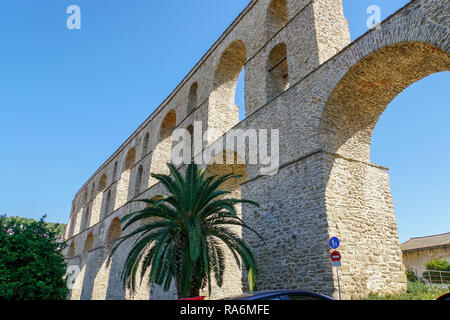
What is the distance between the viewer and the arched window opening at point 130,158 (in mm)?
25641

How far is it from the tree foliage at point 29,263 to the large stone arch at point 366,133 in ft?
32.0

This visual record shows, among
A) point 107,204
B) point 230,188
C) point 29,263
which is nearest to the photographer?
point 29,263

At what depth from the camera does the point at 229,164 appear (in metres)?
13.7

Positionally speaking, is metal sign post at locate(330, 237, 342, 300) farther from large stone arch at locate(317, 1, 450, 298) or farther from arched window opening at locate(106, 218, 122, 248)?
arched window opening at locate(106, 218, 122, 248)

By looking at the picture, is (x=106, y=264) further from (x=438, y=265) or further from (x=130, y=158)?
(x=438, y=265)

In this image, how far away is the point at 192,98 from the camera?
18.8 metres

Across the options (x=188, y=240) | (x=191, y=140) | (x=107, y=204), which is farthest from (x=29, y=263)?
(x=107, y=204)

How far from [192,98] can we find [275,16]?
Result: 7326 mm

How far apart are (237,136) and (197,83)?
719cm

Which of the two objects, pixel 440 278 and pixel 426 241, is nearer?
pixel 440 278

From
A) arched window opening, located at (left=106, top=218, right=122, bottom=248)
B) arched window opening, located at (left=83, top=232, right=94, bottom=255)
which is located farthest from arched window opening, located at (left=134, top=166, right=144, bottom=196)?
arched window opening, located at (left=83, top=232, right=94, bottom=255)

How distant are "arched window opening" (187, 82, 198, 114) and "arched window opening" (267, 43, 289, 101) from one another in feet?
22.8

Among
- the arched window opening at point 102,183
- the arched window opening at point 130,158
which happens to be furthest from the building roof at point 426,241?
the arched window opening at point 102,183
